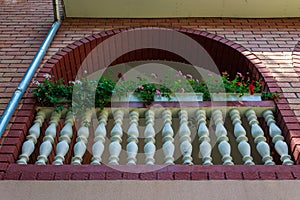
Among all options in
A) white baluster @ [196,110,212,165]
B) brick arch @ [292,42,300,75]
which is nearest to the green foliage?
white baluster @ [196,110,212,165]

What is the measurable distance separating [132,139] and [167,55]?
2390mm

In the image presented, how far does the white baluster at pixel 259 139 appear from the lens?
3.39 metres

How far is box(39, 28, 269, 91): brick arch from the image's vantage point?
483cm

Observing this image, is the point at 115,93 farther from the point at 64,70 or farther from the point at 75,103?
the point at 64,70

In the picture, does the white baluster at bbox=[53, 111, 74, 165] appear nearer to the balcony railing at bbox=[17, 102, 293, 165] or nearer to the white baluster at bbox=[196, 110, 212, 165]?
the balcony railing at bbox=[17, 102, 293, 165]

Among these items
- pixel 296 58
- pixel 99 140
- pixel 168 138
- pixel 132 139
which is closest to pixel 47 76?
pixel 99 140

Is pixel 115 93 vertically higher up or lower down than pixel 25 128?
higher up

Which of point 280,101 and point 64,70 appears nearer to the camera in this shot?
point 280,101

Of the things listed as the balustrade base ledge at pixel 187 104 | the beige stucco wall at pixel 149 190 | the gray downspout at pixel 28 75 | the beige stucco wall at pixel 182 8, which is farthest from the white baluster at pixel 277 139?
the gray downspout at pixel 28 75

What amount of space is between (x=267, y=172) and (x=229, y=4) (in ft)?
10.0

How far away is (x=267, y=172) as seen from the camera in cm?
314

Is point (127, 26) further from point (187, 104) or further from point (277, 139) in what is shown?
point (277, 139)

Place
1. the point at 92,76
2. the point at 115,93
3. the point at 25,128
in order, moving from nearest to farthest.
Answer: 1. the point at 25,128
2. the point at 115,93
3. the point at 92,76

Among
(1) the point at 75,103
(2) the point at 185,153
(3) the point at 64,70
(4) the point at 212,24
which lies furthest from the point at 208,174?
(4) the point at 212,24
